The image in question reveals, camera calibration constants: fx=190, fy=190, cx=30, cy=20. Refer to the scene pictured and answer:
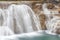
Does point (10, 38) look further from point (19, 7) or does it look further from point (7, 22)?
point (19, 7)

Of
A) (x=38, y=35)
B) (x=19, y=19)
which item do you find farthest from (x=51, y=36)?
(x=19, y=19)

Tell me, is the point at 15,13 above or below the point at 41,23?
above

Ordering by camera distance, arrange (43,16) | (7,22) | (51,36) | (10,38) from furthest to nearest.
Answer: (43,16)
(7,22)
(51,36)
(10,38)

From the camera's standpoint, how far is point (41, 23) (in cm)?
900

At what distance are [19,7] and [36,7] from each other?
101cm

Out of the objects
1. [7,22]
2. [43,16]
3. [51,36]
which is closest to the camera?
[51,36]

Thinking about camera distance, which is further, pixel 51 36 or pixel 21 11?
pixel 21 11

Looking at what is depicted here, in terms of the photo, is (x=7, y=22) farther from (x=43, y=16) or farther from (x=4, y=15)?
(x=43, y=16)

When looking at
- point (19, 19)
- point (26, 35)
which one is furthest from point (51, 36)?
point (19, 19)

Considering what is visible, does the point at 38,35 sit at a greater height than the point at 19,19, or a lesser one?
lesser

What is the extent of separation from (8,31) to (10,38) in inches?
27.8

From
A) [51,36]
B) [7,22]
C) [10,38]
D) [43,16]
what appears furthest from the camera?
[43,16]

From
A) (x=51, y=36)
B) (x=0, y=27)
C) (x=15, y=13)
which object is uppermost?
(x=15, y=13)

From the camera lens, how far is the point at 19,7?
8.91m
